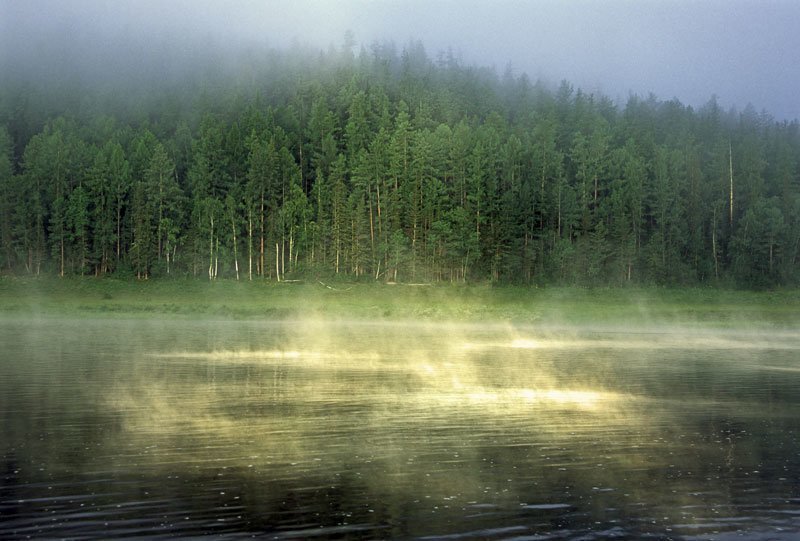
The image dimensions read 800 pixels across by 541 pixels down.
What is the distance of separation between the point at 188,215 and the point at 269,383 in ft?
278

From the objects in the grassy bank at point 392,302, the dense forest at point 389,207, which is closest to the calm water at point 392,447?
the grassy bank at point 392,302

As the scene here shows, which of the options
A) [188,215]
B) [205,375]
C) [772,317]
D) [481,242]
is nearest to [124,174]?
[188,215]

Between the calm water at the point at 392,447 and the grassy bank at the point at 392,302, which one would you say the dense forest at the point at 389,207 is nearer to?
the grassy bank at the point at 392,302

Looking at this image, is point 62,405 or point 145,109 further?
point 145,109

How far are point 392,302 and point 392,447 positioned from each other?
64838mm

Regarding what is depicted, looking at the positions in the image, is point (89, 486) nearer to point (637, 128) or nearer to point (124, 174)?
point (124, 174)

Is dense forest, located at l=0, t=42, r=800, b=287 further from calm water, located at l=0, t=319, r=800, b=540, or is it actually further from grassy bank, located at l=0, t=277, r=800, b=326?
calm water, located at l=0, t=319, r=800, b=540

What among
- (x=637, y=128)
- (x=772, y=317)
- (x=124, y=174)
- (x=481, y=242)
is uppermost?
(x=637, y=128)

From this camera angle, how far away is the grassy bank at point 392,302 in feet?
250

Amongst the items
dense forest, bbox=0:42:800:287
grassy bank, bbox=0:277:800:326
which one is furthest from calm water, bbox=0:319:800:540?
dense forest, bbox=0:42:800:287

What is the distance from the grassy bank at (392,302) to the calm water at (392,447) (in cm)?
3481

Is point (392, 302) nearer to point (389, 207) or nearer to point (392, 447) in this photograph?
point (389, 207)

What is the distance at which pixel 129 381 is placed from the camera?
102 feet

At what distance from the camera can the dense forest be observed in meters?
104
